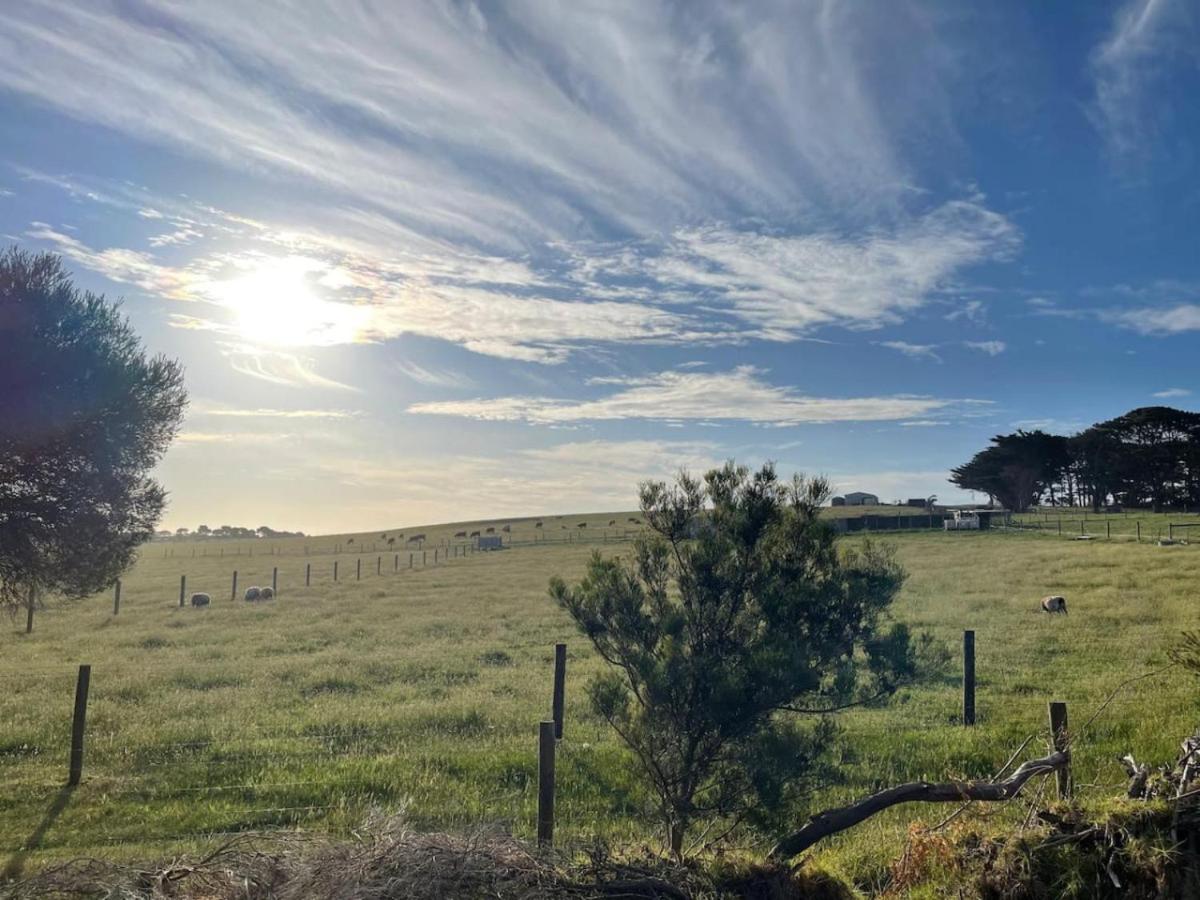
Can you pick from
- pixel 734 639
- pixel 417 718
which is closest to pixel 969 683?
pixel 734 639

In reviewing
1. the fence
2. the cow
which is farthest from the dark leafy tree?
the fence

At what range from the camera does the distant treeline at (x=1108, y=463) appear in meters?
78.0

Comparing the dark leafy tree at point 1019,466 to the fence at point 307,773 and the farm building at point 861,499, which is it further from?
the fence at point 307,773

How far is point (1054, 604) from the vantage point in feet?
81.0

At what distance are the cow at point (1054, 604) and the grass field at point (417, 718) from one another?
0.83 metres

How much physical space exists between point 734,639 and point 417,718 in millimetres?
8114

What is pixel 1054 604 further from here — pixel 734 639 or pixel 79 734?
pixel 79 734

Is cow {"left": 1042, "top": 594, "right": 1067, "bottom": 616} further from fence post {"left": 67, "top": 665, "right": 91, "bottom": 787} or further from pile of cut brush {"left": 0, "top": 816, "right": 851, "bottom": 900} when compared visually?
fence post {"left": 67, "top": 665, "right": 91, "bottom": 787}

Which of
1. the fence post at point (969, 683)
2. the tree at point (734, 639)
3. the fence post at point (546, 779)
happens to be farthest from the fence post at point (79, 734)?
the fence post at point (969, 683)

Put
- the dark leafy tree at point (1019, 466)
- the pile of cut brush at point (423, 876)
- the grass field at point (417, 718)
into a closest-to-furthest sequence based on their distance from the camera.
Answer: the pile of cut brush at point (423, 876)
the grass field at point (417, 718)
the dark leafy tree at point (1019, 466)

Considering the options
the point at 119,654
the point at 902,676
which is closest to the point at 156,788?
the point at 902,676

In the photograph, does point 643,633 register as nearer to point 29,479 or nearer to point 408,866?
point 408,866

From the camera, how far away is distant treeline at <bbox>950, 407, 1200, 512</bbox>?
78.0 meters

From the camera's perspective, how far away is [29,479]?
1404 centimetres
